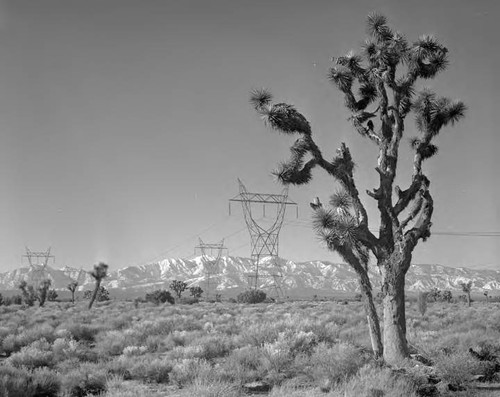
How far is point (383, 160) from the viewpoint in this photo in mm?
15531

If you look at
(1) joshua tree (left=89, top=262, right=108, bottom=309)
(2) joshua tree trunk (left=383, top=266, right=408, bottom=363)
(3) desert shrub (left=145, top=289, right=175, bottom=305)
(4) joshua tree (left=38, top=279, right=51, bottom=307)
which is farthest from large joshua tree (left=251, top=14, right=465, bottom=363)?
(3) desert shrub (left=145, top=289, right=175, bottom=305)

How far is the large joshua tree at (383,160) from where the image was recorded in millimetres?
14109

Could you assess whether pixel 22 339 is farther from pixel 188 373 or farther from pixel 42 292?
pixel 42 292

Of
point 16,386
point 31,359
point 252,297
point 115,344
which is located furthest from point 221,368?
point 252,297

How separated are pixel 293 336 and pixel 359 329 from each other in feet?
26.3

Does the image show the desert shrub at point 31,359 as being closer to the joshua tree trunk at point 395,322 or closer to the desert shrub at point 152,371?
the desert shrub at point 152,371

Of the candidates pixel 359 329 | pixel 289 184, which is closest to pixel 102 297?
pixel 359 329

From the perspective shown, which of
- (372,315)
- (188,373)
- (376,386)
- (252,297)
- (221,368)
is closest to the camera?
(376,386)

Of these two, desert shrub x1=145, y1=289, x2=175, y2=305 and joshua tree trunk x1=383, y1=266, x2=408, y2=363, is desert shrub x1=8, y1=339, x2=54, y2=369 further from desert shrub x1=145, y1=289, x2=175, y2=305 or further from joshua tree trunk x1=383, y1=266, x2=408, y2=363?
desert shrub x1=145, y1=289, x2=175, y2=305

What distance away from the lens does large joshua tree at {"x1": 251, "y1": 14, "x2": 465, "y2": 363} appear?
14109mm

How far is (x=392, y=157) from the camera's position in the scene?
50.6 ft

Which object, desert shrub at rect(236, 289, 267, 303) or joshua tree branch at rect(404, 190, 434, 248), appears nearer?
joshua tree branch at rect(404, 190, 434, 248)

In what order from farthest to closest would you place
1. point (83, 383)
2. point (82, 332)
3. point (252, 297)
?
1. point (252, 297)
2. point (82, 332)
3. point (83, 383)

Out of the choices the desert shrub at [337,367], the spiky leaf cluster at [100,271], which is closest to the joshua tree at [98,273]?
the spiky leaf cluster at [100,271]
